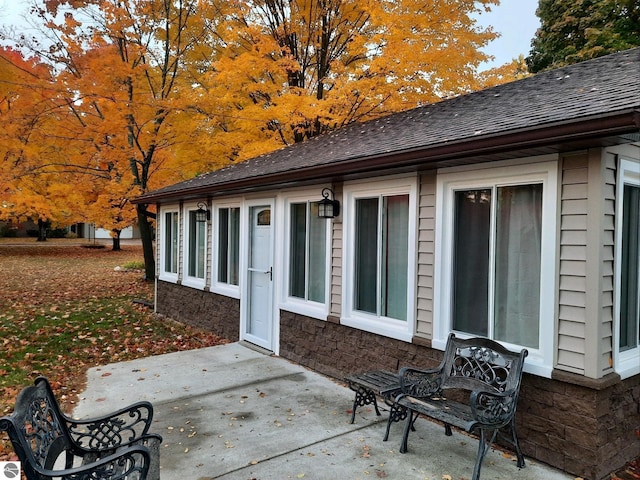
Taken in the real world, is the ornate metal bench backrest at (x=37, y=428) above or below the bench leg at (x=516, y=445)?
above

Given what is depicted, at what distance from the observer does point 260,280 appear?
22.5ft

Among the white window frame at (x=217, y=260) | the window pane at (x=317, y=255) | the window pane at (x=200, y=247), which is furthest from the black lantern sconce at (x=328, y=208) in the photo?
the window pane at (x=200, y=247)

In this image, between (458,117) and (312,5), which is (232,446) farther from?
(312,5)

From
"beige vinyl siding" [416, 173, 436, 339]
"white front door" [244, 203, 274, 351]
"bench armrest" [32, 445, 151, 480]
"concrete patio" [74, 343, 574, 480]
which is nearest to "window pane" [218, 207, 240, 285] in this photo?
"white front door" [244, 203, 274, 351]

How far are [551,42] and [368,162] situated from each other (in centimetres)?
1575

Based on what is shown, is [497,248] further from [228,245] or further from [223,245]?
[223,245]

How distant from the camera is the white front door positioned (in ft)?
21.6

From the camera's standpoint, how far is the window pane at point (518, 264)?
3.51 m

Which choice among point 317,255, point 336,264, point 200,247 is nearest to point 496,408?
point 336,264

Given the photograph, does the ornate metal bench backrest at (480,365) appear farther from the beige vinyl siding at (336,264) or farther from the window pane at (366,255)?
the beige vinyl siding at (336,264)

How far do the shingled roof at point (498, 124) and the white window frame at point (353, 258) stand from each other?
0.30m

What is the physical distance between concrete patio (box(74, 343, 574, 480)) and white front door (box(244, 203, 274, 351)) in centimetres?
100

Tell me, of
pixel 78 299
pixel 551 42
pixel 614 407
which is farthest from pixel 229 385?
pixel 551 42

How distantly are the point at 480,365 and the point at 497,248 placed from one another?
99cm
